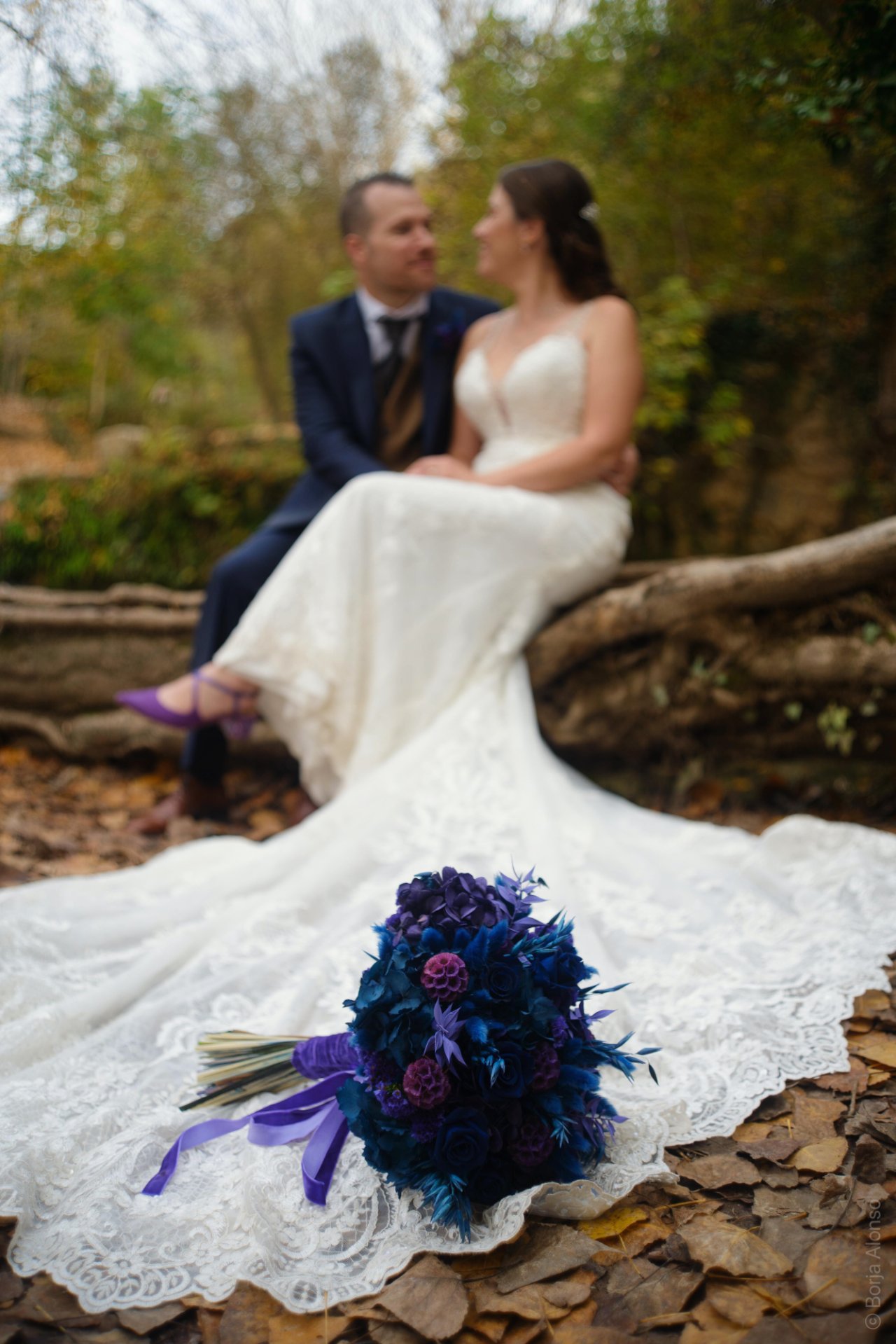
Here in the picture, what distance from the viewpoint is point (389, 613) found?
2986 millimetres

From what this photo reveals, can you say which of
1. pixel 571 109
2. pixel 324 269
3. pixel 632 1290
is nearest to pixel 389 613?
pixel 632 1290

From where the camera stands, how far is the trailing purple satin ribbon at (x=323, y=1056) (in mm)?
1558

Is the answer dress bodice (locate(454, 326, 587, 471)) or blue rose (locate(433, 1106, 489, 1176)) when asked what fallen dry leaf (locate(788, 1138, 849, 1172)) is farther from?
dress bodice (locate(454, 326, 587, 471))

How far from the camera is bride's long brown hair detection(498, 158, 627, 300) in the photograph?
3373 millimetres

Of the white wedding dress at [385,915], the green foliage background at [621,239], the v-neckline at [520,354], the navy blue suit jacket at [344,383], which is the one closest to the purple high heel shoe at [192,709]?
the white wedding dress at [385,915]

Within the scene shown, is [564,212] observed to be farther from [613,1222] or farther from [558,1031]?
[613,1222]

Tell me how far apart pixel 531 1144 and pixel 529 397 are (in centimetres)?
275

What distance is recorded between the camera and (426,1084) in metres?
1.25

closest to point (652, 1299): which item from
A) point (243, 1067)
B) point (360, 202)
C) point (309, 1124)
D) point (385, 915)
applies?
point (309, 1124)

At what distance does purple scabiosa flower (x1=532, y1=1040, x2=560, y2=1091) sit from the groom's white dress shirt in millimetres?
3215

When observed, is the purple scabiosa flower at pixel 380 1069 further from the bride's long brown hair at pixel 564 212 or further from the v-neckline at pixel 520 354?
the bride's long brown hair at pixel 564 212

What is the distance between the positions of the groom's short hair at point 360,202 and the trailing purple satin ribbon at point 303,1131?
11.1 ft

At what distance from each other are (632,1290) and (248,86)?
6.98 metres

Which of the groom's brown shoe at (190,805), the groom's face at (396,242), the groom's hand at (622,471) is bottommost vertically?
the groom's brown shoe at (190,805)
